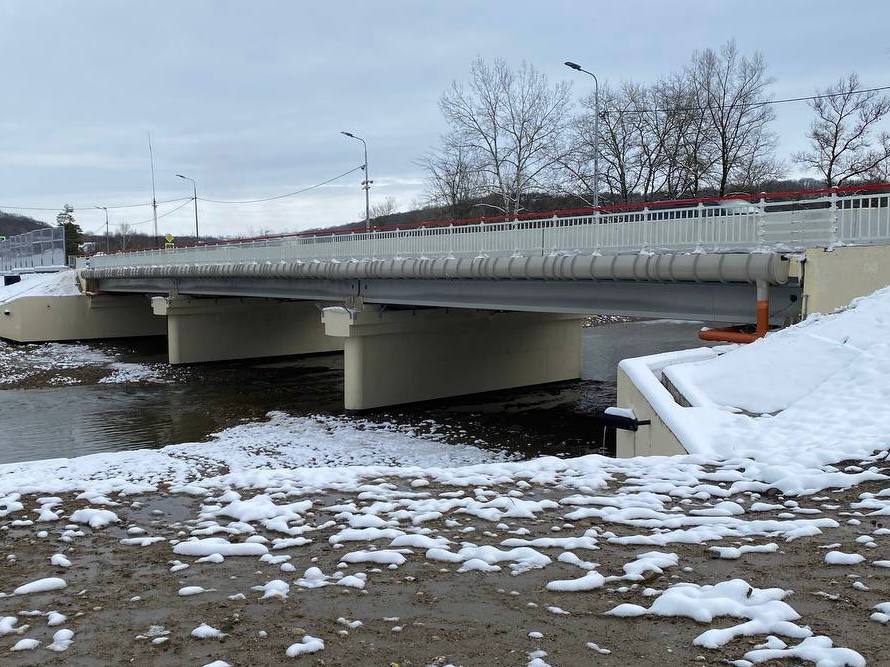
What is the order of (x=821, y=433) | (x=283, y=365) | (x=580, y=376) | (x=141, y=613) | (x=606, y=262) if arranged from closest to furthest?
(x=141, y=613) < (x=821, y=433) < (x=606, y=262) < (x=580, y=376) < (x=283, y=365)

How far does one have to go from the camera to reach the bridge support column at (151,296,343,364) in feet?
122

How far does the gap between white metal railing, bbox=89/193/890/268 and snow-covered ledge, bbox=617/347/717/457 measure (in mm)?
3082

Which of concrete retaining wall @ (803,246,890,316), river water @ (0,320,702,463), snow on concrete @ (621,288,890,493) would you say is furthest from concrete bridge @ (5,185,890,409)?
snow on concrete @ (621,288,890,493)

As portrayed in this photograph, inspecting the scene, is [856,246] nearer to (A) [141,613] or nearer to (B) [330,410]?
(A) [141,613]

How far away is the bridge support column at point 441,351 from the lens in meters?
24.6

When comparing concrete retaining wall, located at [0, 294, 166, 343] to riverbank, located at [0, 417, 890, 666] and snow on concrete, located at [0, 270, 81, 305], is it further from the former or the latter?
riverbank, located at [0, 417, 890, 666]

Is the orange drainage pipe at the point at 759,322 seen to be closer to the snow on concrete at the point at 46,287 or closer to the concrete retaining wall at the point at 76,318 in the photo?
the concrete retaining wall at the point at 76,318

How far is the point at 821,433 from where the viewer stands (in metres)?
8.26

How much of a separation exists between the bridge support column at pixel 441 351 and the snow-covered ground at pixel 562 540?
14634 mm

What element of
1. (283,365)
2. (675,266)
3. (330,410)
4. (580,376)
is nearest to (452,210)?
(283,365)

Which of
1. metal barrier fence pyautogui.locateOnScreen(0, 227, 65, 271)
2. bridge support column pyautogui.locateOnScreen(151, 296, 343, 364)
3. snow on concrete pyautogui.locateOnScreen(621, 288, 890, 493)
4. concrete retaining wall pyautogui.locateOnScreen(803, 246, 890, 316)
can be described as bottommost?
bridge support column pyautogui.locateOnScreen(151, 296, 343, 364)

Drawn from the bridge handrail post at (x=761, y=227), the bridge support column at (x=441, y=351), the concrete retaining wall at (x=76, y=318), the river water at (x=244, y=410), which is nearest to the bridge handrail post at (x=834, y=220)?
the bridge handrail post at (x=761, y=227)

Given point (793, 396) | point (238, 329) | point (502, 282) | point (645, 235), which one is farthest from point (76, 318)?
point (793, 396)

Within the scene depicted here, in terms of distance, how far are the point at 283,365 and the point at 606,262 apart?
72.7 ft
